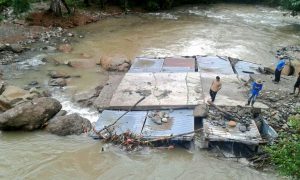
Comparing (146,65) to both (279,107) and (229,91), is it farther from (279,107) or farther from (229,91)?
(279,107)

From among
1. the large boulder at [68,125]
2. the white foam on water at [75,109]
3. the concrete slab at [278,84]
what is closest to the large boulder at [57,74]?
the white foam on water at [75,109]

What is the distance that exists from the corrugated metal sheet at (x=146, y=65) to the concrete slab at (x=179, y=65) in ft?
1.08

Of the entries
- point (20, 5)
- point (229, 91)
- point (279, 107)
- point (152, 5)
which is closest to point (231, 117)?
point (279, 107)

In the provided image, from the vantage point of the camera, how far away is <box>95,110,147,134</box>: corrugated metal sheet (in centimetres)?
1290

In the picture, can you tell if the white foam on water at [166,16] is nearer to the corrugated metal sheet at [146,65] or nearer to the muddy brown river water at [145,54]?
the muddy brown river water at [145,54]

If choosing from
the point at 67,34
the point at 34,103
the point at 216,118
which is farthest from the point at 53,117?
the point at 67,34

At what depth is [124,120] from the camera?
44.3 feet

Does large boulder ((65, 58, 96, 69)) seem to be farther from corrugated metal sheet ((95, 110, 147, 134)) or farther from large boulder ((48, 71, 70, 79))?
corrugated metal sheet ((95, 110, 147, 134))

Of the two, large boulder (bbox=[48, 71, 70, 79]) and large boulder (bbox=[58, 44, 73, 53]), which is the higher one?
large boulder (bbox=[58, 44, 73, 53])

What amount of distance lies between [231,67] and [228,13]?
19.8 meters

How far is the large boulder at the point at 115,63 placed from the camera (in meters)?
19.9

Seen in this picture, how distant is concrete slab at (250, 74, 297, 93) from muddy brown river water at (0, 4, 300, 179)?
4198 mm

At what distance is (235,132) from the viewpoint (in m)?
12.2

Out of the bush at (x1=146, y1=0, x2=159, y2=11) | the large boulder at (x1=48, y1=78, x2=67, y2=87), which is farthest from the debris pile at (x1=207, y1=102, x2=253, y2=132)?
the bush at (x1=146, y1=0, x2=159, y2=11)
